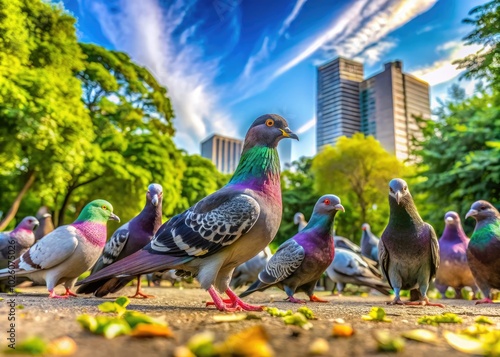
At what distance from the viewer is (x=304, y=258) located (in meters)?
4.71

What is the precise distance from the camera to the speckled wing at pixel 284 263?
15.4 feet

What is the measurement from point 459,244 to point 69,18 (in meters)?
14.0

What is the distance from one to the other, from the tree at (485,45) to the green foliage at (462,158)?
3.93 feet

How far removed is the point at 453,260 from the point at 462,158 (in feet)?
20.0

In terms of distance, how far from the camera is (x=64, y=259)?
4543mm

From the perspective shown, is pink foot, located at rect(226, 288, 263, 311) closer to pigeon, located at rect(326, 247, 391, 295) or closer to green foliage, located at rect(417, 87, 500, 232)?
pigeon, located at rect(326, 247, 391, 295)

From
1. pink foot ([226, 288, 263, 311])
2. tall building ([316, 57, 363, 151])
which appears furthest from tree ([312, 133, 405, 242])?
pink foot ([226, 288, 263, 311])

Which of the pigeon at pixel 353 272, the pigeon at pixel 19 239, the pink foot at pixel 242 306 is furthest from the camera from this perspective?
the pigeon at pixel 353 272

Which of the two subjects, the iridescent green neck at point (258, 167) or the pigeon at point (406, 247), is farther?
the pigeon at point (406, 247)

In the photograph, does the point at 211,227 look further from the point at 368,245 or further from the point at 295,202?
the point at 295,202

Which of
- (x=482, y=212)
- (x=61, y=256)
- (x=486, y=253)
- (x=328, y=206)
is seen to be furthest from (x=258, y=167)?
(x=482, y=212)

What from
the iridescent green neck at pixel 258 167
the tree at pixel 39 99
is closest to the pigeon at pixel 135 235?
the iridescent green neck at pixel 258 167

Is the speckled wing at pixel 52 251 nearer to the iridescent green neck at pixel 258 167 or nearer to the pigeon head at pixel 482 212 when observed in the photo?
the iridescent green neck at pixel 258 167

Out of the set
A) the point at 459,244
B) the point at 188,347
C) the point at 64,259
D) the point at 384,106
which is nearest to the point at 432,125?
the point at 384,106
